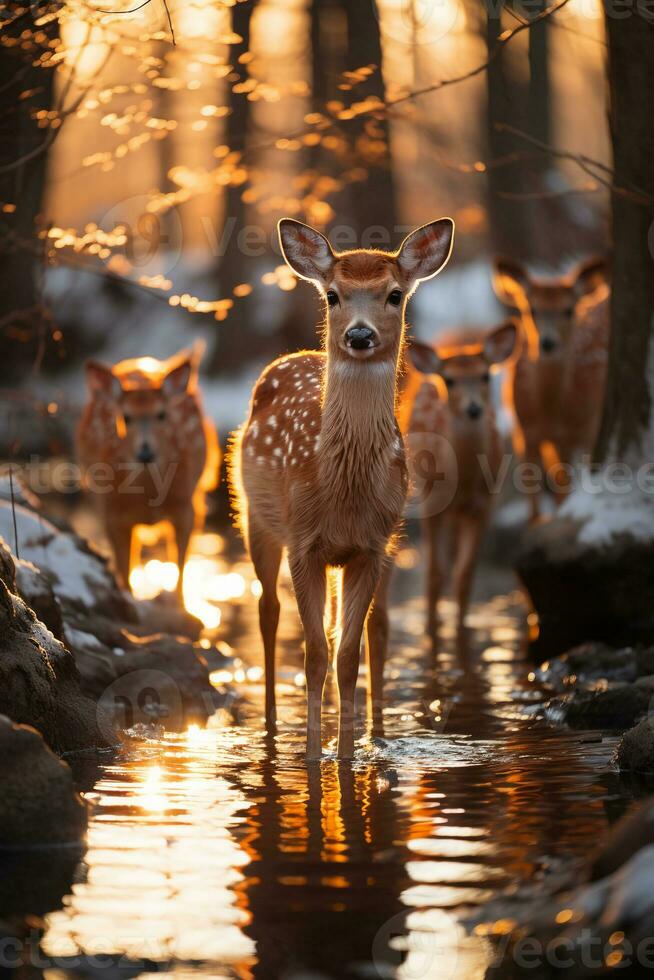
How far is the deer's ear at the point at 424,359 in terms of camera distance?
11.0 m

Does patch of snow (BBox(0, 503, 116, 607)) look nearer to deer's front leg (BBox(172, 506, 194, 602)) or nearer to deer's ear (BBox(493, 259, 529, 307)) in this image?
deer's front leg (BBox(172, 506, 194, 602))

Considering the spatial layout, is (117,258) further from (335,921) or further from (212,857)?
(335,921)

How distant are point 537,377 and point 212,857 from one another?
8219 mm

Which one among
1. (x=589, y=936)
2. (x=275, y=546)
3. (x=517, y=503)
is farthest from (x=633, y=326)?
(x=517, y=503)

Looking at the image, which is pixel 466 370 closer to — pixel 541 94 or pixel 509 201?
pixel 509 201

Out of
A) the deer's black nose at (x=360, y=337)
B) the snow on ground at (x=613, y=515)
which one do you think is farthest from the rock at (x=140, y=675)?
the snow on ground at (x=613, y=515)

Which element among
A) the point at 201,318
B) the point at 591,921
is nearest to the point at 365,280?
the point at 591,921

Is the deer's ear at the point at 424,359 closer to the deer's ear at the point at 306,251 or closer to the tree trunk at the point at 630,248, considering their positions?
the tree trunk at the point at 630,248

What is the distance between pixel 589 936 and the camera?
3943mm

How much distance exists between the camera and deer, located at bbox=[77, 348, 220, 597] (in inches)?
429

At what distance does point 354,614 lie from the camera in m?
6.80

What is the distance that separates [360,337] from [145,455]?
4363mm

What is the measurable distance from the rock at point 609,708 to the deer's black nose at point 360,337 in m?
2.01

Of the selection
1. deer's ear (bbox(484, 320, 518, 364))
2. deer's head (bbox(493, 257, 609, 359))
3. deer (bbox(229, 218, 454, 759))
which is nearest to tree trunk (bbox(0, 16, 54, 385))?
deer (bbox(229, 218, 454, 759))
